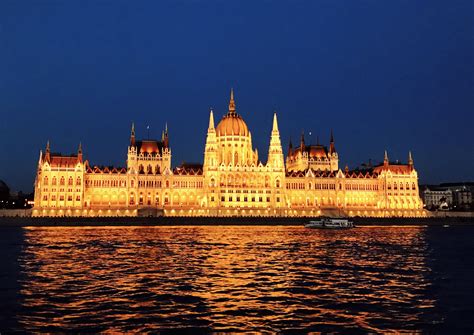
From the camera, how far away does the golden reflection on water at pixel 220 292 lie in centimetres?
1912

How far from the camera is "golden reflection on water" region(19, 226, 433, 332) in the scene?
1912cm

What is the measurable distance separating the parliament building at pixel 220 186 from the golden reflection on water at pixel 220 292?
89073mm

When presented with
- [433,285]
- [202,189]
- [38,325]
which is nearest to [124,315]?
[38,325]

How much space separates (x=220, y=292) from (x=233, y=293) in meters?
0.75

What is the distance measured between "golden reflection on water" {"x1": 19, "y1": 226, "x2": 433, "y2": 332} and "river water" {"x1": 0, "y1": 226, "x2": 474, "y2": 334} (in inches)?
1.9

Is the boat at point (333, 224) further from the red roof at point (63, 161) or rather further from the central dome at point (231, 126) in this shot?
the red roof at point (63, 161)

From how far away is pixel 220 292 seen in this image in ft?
82.2

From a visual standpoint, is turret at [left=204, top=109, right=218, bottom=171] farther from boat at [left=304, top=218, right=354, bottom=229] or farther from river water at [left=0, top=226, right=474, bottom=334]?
river water at [left=0, top=226, right=474, bottom=334]

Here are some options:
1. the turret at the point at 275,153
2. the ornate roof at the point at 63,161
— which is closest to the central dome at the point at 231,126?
the turret at the point at 275,153

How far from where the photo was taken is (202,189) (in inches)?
5428

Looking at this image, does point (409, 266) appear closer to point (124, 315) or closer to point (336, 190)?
point (124, 315)

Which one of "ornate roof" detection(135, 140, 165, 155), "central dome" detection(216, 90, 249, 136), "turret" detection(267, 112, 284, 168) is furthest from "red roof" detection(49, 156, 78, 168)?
"turret" detection(267, 112, 284, 168)

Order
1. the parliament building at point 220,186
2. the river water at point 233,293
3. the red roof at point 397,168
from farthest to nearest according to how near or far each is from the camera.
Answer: the red roof at point 397,168, the parliament building at point 220,186, the river water at point 233,293

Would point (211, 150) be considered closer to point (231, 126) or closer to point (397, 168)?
point (231, 126)
